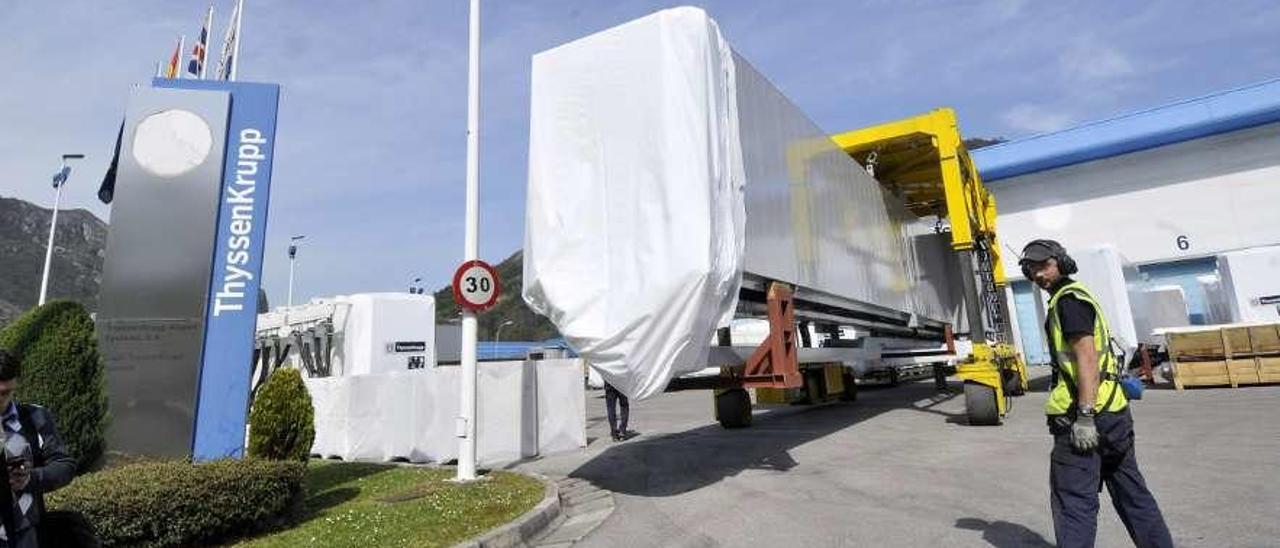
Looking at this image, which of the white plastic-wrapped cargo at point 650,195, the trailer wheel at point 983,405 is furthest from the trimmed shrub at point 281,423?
the trailer wheel at point 983,405

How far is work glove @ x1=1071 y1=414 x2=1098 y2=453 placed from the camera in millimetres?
3424

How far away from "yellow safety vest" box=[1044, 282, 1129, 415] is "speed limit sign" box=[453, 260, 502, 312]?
18.4 ft

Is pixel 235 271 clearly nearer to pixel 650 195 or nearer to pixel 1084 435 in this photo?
pixel 650 195

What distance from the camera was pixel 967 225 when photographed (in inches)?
442

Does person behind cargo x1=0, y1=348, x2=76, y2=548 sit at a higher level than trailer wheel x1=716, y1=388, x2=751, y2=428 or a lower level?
higher

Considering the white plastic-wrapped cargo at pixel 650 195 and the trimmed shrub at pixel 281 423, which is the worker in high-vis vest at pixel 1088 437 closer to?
the white plastic-wrapped cargo at pixel 650 195

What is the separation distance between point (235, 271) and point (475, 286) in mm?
2672

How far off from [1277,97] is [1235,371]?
15768 millimetres

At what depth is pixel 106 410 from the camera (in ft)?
19.7

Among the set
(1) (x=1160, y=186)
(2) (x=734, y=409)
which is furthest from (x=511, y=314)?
(2) (x=734, y=409)

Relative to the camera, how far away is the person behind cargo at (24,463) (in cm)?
261

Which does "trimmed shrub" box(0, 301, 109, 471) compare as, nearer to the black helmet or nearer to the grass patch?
the grass patch

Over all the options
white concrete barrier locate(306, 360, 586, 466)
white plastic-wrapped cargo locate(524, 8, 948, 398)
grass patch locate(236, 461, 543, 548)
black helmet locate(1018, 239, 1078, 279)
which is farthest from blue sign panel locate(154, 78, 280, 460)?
black helmet locate(1018, 239, 1078, 279)

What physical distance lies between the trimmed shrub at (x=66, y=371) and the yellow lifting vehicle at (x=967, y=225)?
34.8ft
